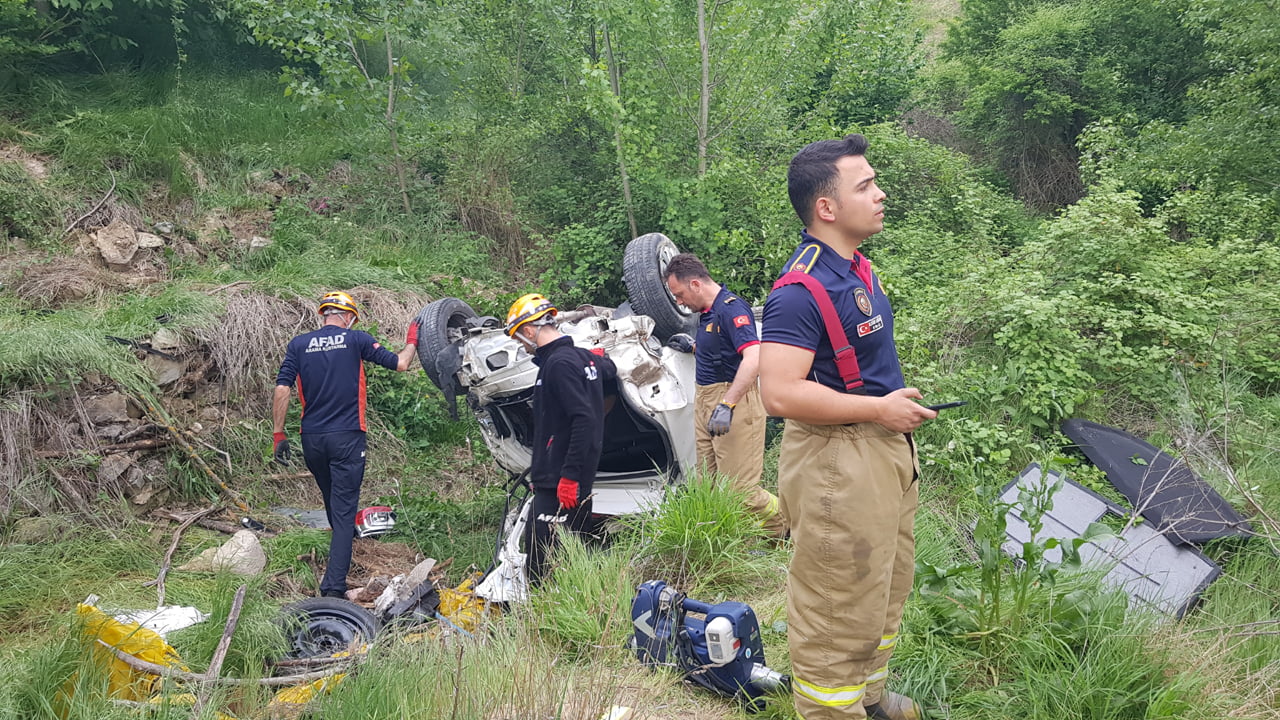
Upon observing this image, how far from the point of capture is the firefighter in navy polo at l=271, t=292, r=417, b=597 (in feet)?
16.5

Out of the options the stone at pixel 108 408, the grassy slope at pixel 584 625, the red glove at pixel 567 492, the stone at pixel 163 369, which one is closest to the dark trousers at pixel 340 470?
the grassy slope at pixel 584 625

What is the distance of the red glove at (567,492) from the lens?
4.09 meters

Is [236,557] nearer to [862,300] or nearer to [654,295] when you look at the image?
[654,295]

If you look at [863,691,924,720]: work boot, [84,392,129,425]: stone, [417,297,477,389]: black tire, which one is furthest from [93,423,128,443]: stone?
[863,691,924,720]: work boot

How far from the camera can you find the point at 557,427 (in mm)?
4191

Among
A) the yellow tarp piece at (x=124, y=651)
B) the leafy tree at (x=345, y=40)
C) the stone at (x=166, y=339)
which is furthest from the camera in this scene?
the leafy tree at (x=345, y=40)

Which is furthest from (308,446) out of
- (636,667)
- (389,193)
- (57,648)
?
(389,193)

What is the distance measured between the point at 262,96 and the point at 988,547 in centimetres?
1133

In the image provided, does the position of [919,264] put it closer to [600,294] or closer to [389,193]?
[600,294]

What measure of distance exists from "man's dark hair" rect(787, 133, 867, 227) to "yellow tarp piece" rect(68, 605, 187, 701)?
2.98m

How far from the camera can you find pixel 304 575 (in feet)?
16.4

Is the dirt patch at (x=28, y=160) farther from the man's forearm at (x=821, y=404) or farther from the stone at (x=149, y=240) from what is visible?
the man's forearm at (x=821, y=404)

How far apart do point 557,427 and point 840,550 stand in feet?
7.10

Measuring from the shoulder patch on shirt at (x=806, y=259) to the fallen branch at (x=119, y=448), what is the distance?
5.34 meters
